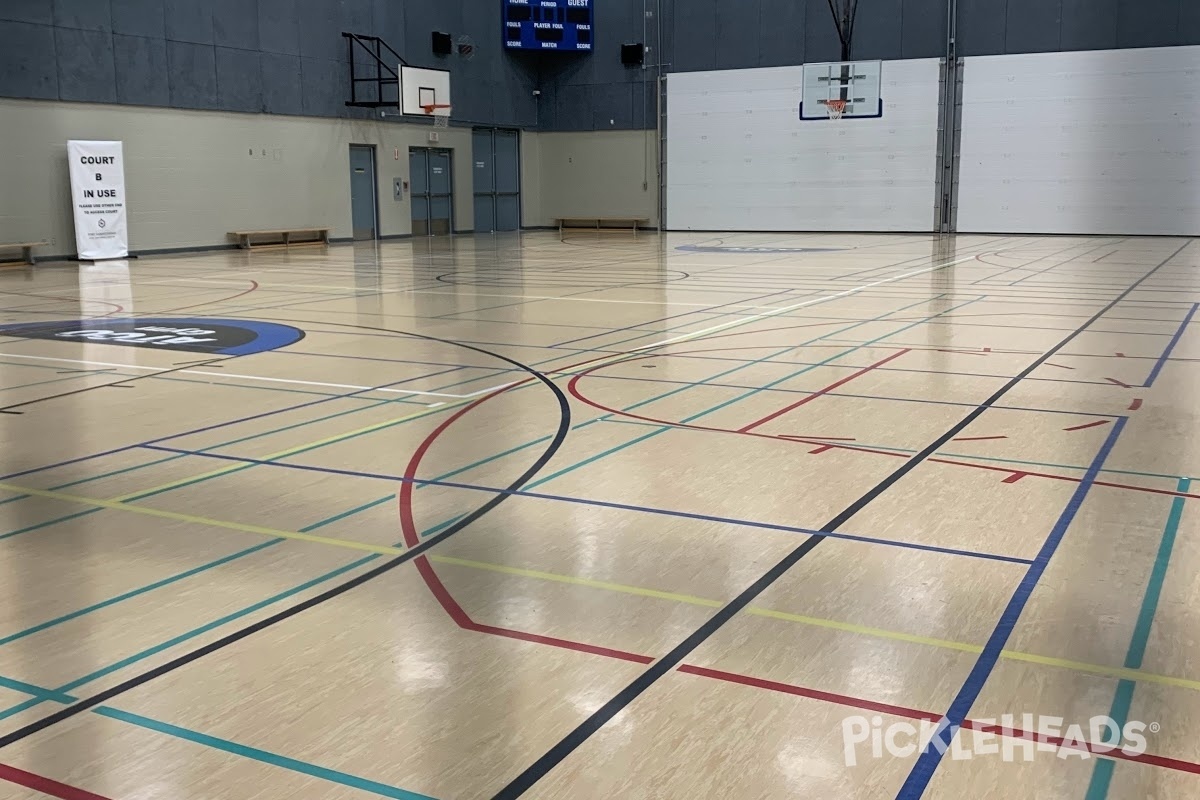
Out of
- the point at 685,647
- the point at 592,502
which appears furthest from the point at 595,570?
the point at 592,502

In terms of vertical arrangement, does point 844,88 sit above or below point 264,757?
above

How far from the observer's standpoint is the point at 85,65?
928 inches

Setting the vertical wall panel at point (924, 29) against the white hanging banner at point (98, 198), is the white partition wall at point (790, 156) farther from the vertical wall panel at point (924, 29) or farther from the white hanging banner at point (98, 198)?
the white hanging banner at point (98, 198)

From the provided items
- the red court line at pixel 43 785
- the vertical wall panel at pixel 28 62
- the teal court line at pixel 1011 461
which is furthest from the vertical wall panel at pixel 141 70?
the red court line at pixel 43 785

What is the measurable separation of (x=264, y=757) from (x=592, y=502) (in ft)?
8.65

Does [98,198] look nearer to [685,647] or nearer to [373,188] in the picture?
[373,188]

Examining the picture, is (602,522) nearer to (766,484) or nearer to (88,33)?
(766,484)

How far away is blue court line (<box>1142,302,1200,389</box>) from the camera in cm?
886

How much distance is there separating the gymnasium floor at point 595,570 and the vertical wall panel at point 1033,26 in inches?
922

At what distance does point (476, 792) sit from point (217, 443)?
4428mm

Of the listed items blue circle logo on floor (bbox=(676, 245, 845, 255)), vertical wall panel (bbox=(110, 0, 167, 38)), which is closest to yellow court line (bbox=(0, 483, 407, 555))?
vertical wall panel (bbox=(110, 0, 167, 38))

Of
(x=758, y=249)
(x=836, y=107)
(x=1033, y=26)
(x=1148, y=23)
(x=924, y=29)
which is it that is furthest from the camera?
(x=924, y=29)

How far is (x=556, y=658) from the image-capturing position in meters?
3.75

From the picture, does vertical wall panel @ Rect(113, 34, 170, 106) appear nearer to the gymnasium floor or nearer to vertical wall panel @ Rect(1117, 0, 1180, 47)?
the gymnasium floor
